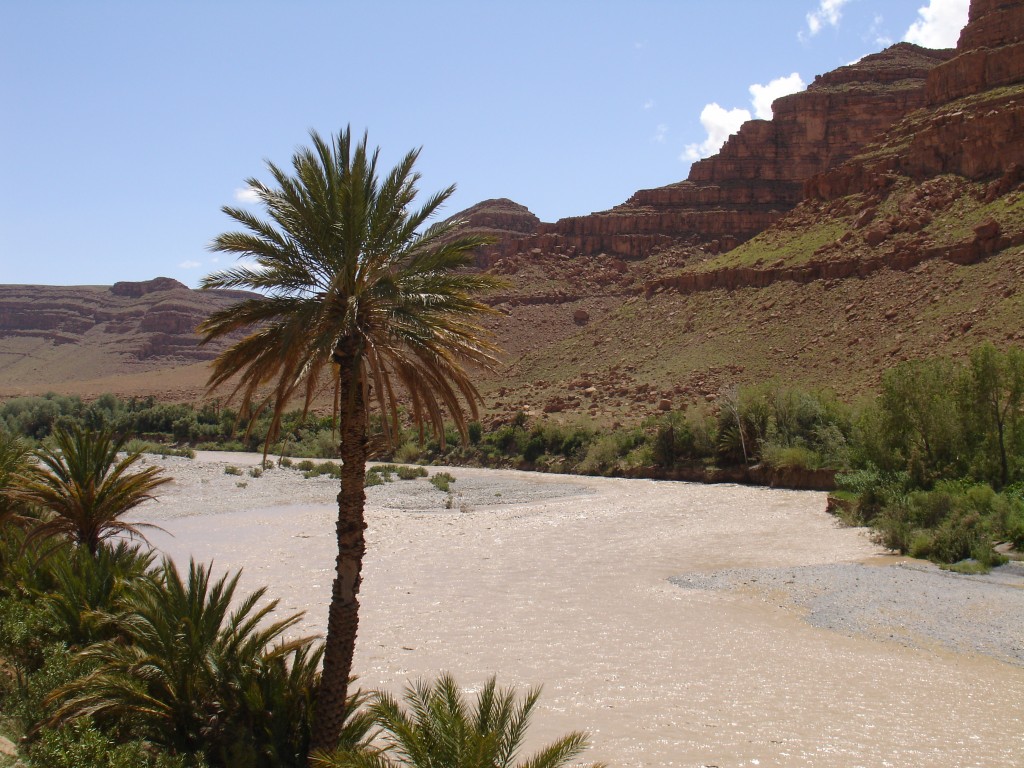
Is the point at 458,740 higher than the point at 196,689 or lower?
higher

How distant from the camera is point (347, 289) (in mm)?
8102

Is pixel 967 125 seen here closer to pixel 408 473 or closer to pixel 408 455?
pixel 408 455

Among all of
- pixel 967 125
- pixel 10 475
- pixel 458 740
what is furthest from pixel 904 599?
pixel 967 125

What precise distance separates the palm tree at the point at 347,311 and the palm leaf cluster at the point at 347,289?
0.01 metres

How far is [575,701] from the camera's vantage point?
11195 millimetres

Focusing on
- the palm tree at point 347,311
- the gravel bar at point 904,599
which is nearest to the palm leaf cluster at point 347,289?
the palm tree at point 347,311

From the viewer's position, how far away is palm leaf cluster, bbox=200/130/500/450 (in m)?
7.97

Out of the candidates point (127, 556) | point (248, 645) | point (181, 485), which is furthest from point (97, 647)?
point (181, 485)

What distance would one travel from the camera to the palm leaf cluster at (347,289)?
314 inches

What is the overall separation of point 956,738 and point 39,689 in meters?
9.61

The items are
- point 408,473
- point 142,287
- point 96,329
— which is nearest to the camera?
point 408,473

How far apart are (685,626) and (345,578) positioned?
883 cm

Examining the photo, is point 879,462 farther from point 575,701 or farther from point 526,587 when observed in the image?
point 575,701

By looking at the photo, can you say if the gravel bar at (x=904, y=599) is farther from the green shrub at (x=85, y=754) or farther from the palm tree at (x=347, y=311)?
the green shrub at (x=85, y=754)
